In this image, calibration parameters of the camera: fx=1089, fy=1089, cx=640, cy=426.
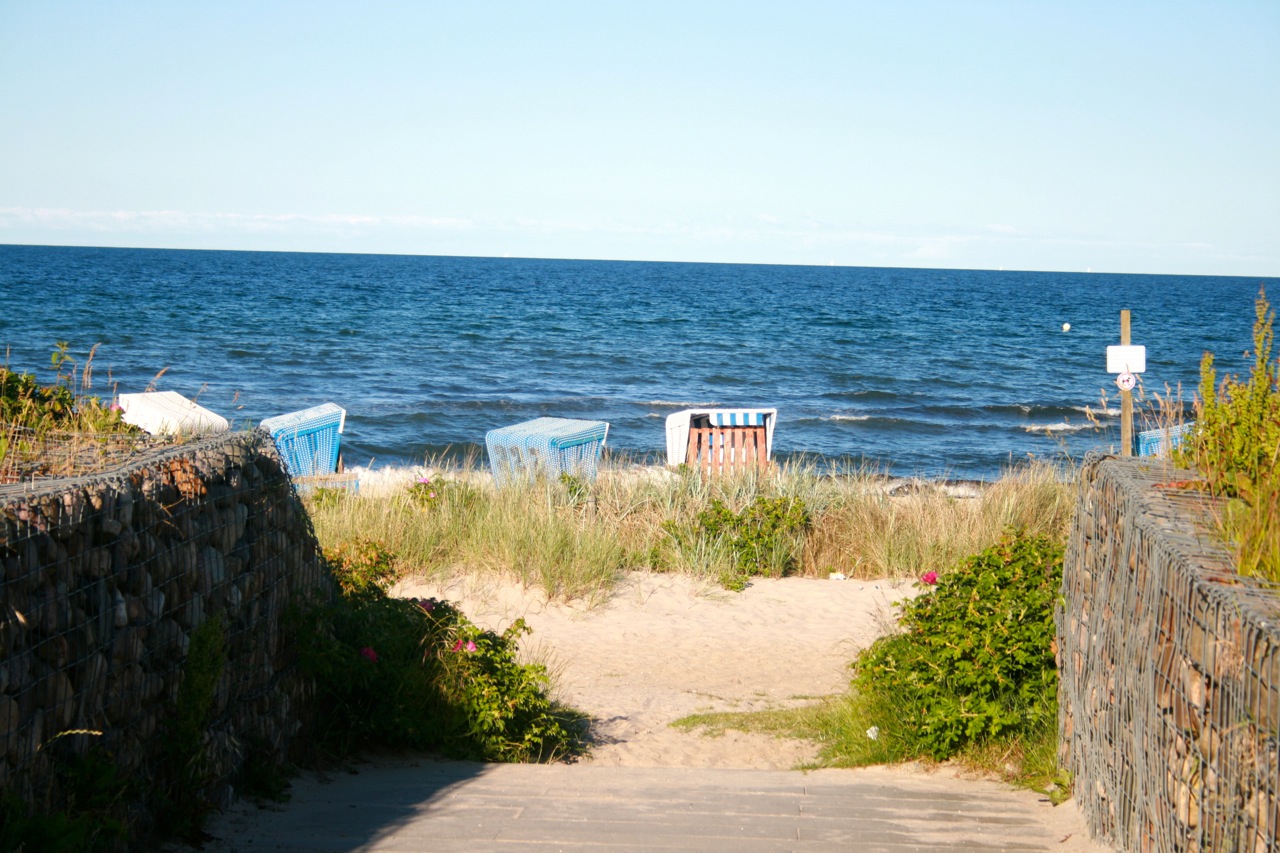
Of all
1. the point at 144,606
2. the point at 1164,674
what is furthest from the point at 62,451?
the point at 1164,674

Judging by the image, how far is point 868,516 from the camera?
34.7 feet

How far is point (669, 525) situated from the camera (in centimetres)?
1031

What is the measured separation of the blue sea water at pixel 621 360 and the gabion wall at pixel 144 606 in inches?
42.2

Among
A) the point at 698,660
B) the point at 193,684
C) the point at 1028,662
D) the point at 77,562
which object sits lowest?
the point at 698,660

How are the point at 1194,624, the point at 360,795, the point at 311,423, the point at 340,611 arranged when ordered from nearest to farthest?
the point at 1194,624 → the point at 360,795 → the point at 340,611 → the point at 311,423

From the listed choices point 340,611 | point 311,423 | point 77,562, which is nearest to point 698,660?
point 340,611

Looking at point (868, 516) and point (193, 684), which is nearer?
point (193, 684)

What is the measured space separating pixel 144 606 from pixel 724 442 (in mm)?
10411

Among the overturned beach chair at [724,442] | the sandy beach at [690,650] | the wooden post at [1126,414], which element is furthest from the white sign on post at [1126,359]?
the overturned beach chair at [724,442]

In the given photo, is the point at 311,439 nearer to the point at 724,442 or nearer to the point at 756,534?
the point at 724,442

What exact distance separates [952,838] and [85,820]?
2911 mm

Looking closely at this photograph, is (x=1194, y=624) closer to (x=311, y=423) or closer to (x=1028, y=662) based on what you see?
(x=1028, y=662)

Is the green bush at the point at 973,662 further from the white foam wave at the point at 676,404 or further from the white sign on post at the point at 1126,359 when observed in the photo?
the white foam wave at the point at 676,404

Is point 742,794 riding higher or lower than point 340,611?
lower
